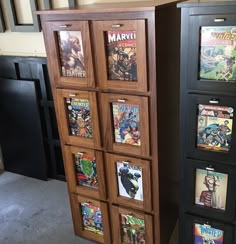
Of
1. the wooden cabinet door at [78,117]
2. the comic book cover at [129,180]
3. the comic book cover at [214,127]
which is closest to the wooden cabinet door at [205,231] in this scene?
the comic book cover at [129,180]

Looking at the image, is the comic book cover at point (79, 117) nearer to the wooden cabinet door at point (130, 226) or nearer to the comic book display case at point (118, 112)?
the comic book display case at point (118, 112)

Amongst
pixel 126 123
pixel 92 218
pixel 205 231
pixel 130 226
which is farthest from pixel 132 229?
pixel 126 123

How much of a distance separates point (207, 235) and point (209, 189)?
0.29 m

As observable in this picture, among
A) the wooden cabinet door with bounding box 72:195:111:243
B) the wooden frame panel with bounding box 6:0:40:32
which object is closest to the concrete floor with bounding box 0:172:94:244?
the wooden cabinet door with bounding box 72:195:111:243

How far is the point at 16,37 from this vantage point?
94.0 inches

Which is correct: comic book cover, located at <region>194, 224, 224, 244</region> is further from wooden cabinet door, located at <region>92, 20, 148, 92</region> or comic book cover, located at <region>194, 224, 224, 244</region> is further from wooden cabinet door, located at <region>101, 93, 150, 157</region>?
wooden cabinet door, located at <region>92, 20, 148, 92</region>

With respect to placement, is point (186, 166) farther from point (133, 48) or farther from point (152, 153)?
point (133, 48)

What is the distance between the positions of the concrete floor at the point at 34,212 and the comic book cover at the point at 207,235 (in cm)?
75

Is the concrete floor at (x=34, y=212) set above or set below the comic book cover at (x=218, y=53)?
below

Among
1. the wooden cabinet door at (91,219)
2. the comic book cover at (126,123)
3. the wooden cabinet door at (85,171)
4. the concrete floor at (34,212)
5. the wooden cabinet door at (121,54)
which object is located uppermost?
the wooden cabinet door at (121,54)

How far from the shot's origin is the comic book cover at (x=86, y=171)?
71.7 inches

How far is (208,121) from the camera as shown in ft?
4.74

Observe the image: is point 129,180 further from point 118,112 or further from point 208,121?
point 208,121

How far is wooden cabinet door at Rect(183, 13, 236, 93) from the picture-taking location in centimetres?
126
